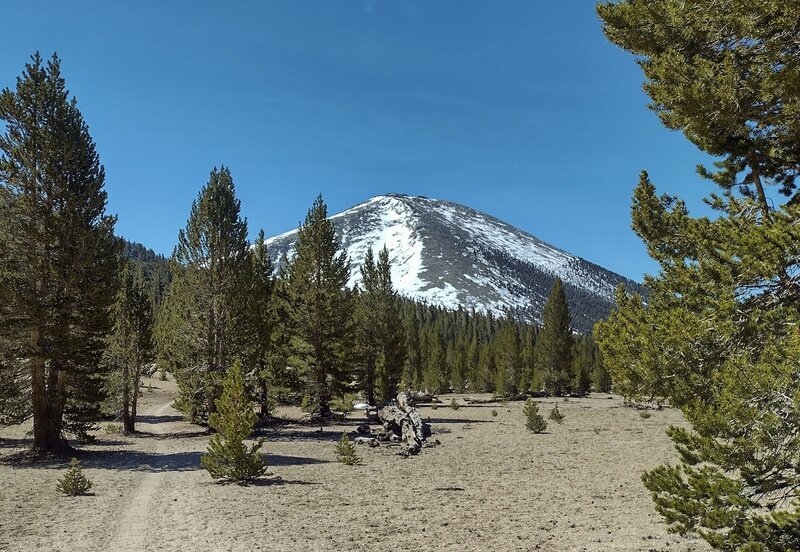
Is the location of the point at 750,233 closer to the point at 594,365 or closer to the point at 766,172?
the point at 766,172

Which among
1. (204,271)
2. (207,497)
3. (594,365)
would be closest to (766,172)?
(207,497)

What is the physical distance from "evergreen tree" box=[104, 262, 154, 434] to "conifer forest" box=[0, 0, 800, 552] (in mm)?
127

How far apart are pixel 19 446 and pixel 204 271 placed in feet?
35.4

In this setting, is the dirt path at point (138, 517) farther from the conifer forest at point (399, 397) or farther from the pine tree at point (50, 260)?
the pine tree at point (50, 260)

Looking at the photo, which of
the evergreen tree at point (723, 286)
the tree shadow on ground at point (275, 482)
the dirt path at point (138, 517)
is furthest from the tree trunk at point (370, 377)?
the evergreen tree at point (723, 286)

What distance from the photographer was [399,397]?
24.4 metres

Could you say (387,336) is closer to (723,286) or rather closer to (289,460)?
(289,460)

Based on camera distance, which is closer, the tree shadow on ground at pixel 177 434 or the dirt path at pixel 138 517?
the dirt path at pixel 138 517

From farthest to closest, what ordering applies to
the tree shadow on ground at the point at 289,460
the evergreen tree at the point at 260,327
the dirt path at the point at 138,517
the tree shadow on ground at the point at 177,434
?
the evergreen tree at the point at 260,327
the tree shadow on ground at the point at 177,434
the tree shadow on ground at the point at 289,460
the dirt path at the point at 138,517

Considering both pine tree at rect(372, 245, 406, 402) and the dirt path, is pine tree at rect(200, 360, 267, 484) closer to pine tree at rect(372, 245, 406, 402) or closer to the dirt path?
the dirt path

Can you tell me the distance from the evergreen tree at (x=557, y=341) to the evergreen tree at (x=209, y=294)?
49792 mm

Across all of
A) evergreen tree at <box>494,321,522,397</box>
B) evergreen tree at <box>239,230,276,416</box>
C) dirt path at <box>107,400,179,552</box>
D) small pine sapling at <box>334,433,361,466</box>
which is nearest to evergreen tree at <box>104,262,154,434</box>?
evergreen tree at <box>239,230,276,416</box>

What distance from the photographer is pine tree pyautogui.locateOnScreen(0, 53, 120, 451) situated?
16.9m

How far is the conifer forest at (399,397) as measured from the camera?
5691mm
